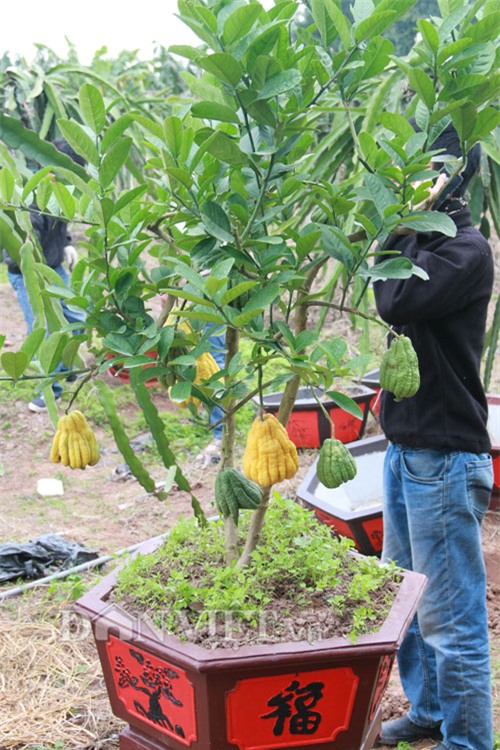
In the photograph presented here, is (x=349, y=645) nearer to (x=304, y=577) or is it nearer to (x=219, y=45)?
(x=304, y=577)

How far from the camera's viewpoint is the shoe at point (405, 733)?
1808mm

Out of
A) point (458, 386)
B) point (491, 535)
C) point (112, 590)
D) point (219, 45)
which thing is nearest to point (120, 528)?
point (491, 535)

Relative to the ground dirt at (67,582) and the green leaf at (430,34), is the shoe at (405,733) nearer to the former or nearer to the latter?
the ground dirt at (67,582)

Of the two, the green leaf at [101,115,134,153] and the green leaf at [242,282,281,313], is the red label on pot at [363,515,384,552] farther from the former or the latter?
the green leaf at [101,115,134,153]

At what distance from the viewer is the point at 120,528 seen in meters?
3.18

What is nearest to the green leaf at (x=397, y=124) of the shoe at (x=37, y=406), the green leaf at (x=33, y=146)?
the green leaf at (x=33, y=146)

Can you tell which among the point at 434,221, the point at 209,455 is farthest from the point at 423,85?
the point at 209,455

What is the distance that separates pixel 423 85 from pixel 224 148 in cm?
29

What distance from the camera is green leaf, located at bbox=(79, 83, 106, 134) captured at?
3.42 ft

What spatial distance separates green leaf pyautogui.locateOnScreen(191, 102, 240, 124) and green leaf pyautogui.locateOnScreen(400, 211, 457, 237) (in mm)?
280

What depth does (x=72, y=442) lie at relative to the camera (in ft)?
4.07

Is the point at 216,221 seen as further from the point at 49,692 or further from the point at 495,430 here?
the point at 495,430

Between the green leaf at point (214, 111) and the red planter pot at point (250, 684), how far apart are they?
84 cm

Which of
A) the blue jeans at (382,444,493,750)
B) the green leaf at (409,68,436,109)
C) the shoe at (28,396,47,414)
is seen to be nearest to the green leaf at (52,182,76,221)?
the green leaf at (409,68,436,109)
